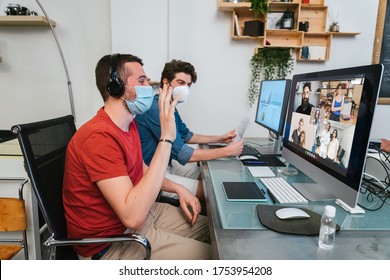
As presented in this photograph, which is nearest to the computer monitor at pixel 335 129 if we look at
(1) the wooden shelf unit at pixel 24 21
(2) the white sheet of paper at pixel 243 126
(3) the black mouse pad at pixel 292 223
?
(3) the black mouse pad at pixel 292 223

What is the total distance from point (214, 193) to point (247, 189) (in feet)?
0.44

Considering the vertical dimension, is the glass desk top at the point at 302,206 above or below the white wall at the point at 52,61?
below

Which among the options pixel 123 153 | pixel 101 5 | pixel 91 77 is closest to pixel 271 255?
pixel 123 153

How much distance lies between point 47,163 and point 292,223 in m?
0.85

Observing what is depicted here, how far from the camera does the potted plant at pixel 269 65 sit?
2.55 metres

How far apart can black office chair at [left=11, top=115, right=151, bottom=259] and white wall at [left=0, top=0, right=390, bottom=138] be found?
156 cm

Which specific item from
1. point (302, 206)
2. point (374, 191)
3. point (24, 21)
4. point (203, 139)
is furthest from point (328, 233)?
point (24, 21)

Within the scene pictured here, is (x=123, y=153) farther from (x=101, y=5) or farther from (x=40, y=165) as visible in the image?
(x=101, y=5)

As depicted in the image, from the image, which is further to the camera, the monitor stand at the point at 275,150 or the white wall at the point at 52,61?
the white wall at the point at 52,61

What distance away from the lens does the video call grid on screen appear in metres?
0.85

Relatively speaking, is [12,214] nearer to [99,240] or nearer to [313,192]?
[99,240]

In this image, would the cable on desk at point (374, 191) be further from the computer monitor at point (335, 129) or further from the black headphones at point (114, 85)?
the black headphones at point (114, 85)

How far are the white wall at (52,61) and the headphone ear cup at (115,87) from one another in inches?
67.0

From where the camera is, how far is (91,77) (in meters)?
2.61
